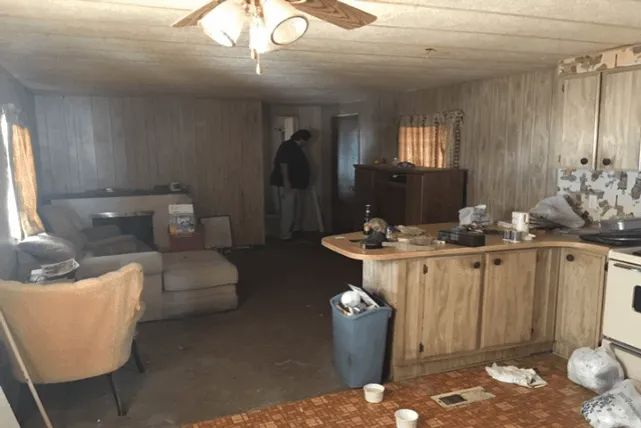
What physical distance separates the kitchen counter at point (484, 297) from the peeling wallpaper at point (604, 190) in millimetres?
501

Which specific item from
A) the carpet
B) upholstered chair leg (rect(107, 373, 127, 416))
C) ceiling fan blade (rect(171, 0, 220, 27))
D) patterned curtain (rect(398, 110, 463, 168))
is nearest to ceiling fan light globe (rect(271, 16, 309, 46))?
ceiling fan blade (rect(171, 0, 220, 27))

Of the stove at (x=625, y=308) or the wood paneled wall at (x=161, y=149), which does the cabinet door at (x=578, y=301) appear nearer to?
the stove at (x=625, y=308)

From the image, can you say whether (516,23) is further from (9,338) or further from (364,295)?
(9,338)

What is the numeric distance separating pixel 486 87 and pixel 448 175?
911 mm

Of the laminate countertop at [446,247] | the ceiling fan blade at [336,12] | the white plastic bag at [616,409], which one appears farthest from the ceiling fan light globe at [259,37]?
the white plastic bag at [616,409]

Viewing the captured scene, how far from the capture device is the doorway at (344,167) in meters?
7.53

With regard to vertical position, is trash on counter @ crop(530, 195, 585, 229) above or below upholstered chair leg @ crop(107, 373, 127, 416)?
above

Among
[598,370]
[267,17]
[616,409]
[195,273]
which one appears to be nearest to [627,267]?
[598,370]

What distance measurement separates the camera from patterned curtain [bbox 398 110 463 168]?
5199 mm

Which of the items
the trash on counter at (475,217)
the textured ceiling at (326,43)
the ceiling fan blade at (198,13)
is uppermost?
the textured ceiling at (326,43)

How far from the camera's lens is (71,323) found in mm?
2592

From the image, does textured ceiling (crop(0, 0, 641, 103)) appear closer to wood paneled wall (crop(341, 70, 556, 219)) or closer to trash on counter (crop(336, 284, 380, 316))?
wood paneled wall (crop(341, 70, 556, 219))

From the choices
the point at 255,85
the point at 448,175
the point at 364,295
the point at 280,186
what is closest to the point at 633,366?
the point at 364,295

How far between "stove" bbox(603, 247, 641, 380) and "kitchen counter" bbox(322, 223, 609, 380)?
9 cm
